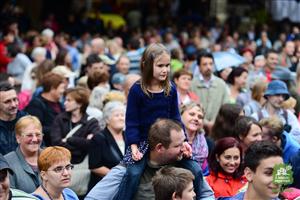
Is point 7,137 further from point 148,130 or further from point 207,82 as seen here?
point 207,82

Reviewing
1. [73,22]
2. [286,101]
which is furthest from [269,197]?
[73,22]

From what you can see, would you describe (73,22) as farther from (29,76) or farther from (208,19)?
(29,76)

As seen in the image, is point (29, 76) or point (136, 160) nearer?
point (136, 160)

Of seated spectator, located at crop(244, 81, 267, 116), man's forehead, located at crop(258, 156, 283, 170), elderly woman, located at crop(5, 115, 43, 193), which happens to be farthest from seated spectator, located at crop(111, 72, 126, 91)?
man's forehead, located at crop(258, 156, 283, 170)

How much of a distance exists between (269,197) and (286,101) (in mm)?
4808

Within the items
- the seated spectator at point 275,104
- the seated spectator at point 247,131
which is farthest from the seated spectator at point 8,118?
the seated spectator at point 275,104

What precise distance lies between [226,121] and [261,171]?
3624 millimetres

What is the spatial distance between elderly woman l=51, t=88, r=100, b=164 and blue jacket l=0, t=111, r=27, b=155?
711 millimetres

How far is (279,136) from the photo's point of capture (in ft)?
28.9

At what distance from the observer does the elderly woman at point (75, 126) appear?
941 centimetres

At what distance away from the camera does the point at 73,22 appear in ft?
82.0

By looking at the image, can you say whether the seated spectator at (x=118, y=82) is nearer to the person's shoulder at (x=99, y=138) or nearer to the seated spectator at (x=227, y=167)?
the person's shoulder at (x=99, y=138)

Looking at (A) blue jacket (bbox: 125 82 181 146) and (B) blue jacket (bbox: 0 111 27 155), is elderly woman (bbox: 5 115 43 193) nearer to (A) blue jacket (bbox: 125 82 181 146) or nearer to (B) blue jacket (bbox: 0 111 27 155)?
(B) blue jacket (bbox: 0 111 27 155)

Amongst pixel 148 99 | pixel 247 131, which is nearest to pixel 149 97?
pixel 148 99
